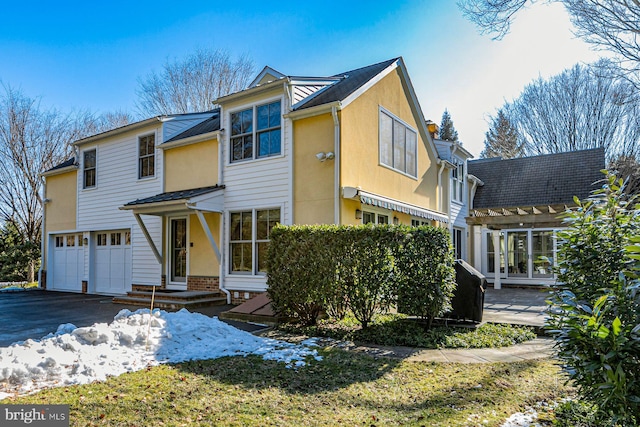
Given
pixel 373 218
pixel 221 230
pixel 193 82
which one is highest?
pixel 193 82

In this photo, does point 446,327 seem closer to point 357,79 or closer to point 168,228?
point 357,79

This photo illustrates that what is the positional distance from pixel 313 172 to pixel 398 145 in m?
3.95

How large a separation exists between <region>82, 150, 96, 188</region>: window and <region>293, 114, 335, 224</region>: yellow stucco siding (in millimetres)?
9318

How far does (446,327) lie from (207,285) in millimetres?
7094

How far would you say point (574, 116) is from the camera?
25.3 metres

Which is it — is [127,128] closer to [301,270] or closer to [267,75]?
[267,75]

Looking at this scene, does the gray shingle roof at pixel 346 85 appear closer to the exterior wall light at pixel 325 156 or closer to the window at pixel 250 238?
the exterior wall light at pixel 325 156

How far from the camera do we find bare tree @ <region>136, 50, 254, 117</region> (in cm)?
2648

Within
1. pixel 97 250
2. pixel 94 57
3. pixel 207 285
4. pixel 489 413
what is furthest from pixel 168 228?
pixel 489 413

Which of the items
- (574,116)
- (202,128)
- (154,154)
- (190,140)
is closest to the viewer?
(190,140)

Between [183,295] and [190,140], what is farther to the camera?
[190,140]

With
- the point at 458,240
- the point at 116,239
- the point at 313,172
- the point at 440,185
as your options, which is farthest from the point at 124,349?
the point at 458,240

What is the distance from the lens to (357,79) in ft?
38.9

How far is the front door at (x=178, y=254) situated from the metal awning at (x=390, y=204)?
19.1ft
